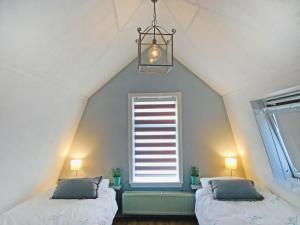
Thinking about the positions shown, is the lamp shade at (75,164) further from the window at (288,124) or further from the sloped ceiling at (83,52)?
the window at (288,124)

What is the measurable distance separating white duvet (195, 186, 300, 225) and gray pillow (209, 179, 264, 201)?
4.1 inches

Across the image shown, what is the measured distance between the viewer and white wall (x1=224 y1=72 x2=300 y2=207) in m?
2.85

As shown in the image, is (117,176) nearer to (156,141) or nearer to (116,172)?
(116,172)

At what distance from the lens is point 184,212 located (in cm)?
425

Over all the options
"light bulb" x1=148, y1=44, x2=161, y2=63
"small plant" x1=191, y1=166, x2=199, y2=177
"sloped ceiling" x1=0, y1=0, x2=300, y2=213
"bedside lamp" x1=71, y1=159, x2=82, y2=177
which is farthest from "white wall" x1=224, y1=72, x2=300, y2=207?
"bedside lamp" x1=71, y1=159, x2=82, y2=177

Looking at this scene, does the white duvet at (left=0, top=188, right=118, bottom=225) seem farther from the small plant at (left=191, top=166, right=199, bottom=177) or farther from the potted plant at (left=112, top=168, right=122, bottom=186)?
→ the small plant at (left=191, top=166, right=199, bottom=177)

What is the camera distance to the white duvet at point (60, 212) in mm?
2703

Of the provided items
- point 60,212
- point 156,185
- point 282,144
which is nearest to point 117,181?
point 156,185

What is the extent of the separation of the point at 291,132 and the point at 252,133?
2.24 ft

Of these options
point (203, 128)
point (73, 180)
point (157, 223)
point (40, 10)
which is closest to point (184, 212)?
point (157, 223)

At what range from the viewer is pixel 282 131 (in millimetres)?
3221

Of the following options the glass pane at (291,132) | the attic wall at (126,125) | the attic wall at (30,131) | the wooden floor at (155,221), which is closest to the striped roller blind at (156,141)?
the attic wall at (126,125)

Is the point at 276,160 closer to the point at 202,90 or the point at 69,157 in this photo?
the point at 202,90

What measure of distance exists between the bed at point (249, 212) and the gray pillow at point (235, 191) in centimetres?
10
